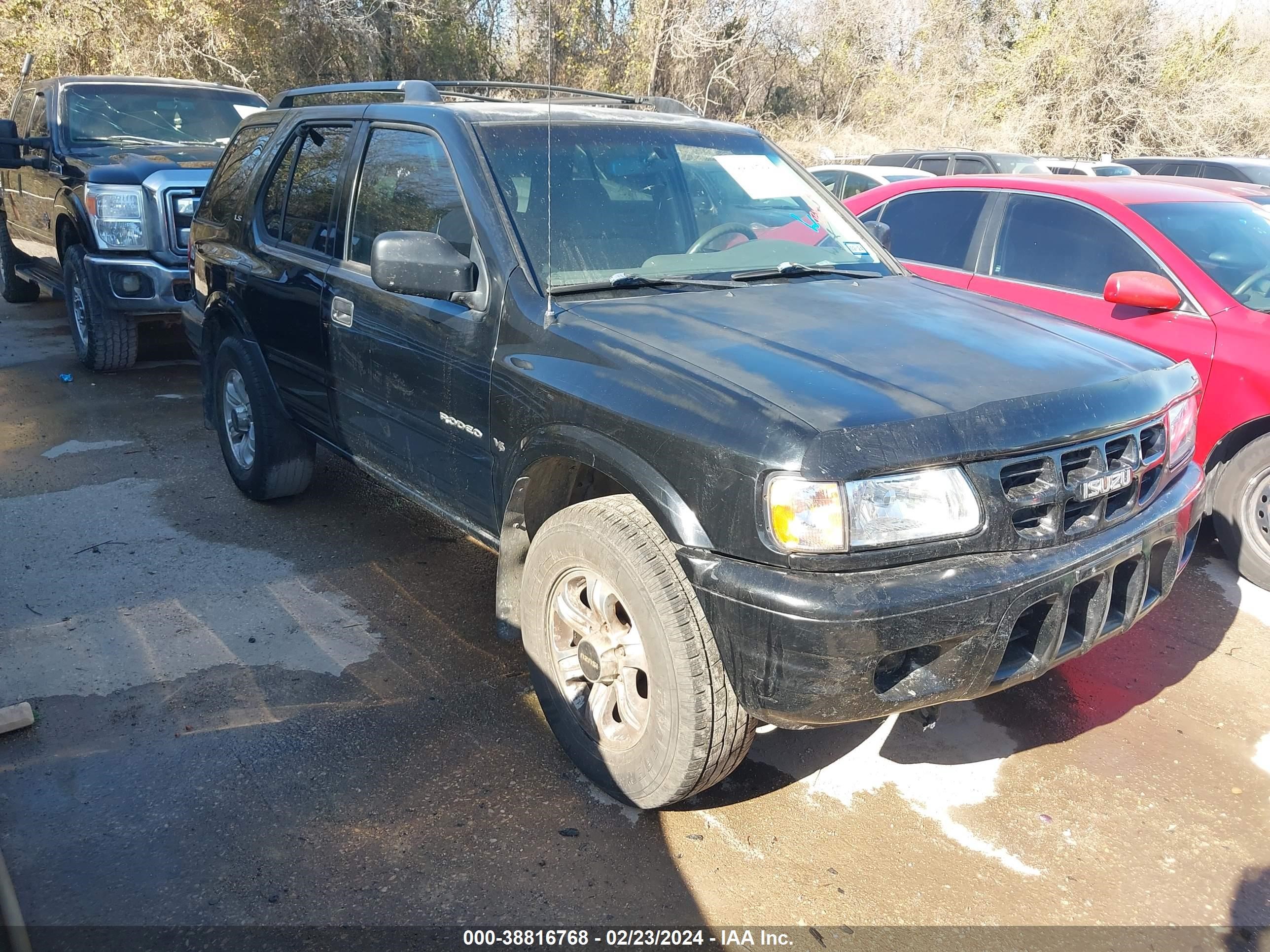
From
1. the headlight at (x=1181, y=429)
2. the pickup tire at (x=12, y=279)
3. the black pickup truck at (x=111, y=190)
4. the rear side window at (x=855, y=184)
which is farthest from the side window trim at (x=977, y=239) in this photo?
the pickup tire at (x=12, y=279)

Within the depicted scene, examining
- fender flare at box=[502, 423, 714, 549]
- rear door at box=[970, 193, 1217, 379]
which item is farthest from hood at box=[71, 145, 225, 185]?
fender flare at box=[502, 423, 714, 549]

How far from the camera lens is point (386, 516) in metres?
5.16

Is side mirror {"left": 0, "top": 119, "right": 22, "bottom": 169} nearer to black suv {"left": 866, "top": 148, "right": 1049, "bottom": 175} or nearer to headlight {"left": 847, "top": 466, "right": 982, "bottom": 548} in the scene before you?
headlight {"left": 847, "top": 466, "right": 982, "bottom": 548}

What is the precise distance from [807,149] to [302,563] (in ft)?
72.6

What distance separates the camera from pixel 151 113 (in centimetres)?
848

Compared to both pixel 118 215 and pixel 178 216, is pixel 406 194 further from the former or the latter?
pixel 118 215

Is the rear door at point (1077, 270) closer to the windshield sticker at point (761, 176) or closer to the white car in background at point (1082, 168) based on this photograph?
the windshield sticker at point (761, 176)

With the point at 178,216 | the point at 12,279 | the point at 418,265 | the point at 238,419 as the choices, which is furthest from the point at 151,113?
the point at 418,265

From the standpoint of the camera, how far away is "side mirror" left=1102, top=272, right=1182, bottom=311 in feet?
15.4

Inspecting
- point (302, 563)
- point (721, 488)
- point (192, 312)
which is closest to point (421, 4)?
point (192, 312)

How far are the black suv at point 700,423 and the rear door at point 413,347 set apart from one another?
0.01m

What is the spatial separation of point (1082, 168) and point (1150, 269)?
1001cm

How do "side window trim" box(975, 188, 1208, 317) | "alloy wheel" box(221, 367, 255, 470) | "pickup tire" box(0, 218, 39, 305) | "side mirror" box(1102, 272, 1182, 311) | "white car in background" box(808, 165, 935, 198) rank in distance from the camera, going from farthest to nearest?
Result: 1. "white car in background" box(808, 165, 935, 198)
2. "pickup tire" box(0, 218, 39, 305)
3. "alloy wheel" box(221, 367, 255, 470)
4. "side window trim" box(975, 188, 1208, 317)
5. "side mirror" box(1102, 272, 1182, 311)

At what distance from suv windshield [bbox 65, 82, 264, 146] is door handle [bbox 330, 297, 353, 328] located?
4.86 m
